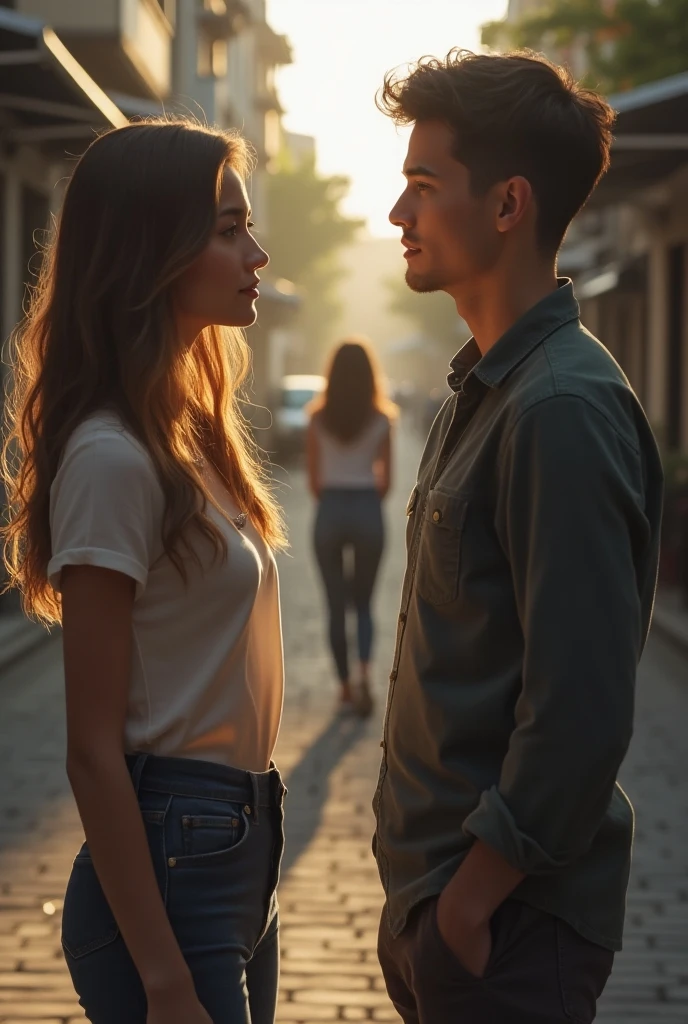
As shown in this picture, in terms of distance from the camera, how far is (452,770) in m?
2.11

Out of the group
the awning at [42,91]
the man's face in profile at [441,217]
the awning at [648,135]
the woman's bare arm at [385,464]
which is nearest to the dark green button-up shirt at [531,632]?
→ the man's face in profile at [441,217]

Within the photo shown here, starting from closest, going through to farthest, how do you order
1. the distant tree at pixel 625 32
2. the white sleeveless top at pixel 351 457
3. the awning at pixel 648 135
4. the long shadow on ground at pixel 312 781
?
the long shadow on ground at pixel 312 781 → the white sleeveless top at pixel 351 457 → the awning at pixel 648 135 → the distant tree at pixel 625 32

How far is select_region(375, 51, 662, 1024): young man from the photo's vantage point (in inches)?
76.2

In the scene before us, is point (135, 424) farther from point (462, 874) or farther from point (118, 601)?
point (462, 874)

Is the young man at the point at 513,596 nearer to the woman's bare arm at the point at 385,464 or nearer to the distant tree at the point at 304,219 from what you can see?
the woman's bare arm at the point at 385,464

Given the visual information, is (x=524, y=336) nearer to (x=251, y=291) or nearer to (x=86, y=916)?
(x=251, y=291)

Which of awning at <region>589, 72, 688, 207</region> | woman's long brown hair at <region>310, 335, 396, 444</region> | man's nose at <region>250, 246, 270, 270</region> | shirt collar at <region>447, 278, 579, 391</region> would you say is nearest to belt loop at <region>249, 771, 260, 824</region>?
shirt collar at <region>447, 278, 579, 391</region>

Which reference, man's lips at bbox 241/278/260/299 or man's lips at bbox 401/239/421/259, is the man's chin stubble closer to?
man's lips at bbox 401/239/421/259

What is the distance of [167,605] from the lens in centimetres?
216

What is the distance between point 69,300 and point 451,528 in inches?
26.0

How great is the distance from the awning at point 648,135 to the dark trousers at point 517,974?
10323 mm

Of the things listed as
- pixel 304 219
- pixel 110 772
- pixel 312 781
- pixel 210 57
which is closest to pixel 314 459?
pixel 312 781

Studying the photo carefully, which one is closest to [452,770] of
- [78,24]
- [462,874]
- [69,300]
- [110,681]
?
[462,874]

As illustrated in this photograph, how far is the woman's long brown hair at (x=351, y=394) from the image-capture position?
8.37 m
